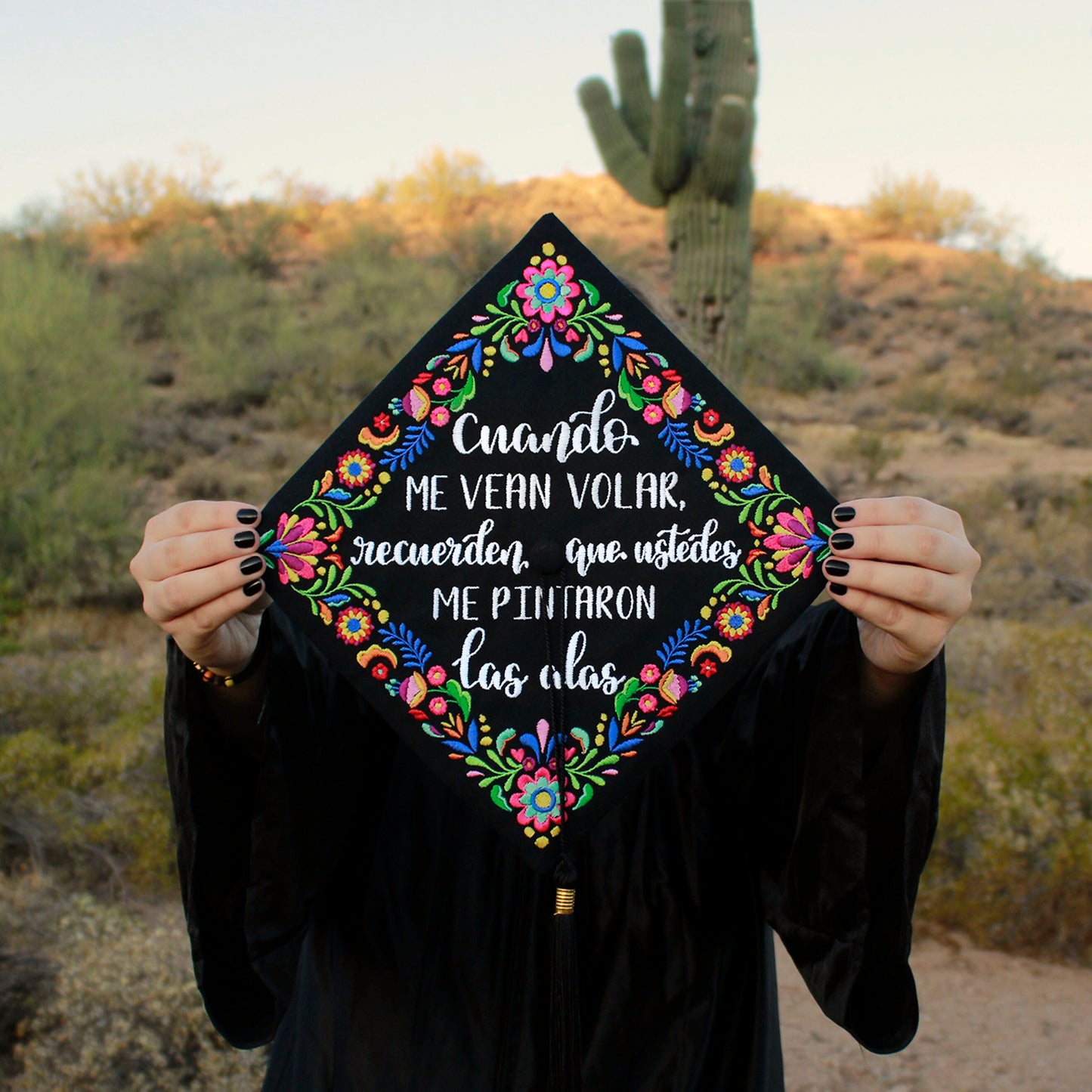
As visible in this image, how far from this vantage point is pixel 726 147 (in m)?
7.39

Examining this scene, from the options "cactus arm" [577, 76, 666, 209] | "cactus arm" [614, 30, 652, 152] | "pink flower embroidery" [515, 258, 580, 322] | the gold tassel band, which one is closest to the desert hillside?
"pink flower embroidery" [515, 258, 580, 322]

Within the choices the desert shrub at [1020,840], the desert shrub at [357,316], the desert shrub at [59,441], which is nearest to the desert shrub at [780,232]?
the desert shrub at [357,316]

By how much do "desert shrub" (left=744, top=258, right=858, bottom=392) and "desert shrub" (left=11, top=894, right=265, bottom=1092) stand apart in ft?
53.1

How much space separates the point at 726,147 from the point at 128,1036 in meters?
6.60

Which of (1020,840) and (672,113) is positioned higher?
(672,113)

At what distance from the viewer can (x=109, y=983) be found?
347 cm

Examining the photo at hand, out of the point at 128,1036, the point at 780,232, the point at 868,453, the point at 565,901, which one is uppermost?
the point at 780,232

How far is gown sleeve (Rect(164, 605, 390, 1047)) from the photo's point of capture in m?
1.66

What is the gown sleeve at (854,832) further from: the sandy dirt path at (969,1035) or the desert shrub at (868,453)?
the desert shrub at (868,453)

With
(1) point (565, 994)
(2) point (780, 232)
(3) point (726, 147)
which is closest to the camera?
(1) point (565, 994)

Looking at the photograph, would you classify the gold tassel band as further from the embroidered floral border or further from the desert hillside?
the desert hillside

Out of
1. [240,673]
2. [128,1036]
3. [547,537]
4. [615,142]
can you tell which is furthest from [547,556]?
[615,142]

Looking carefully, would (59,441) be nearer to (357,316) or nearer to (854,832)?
(357,316)

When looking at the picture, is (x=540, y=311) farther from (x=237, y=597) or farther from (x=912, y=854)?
(x=912, y=854)
